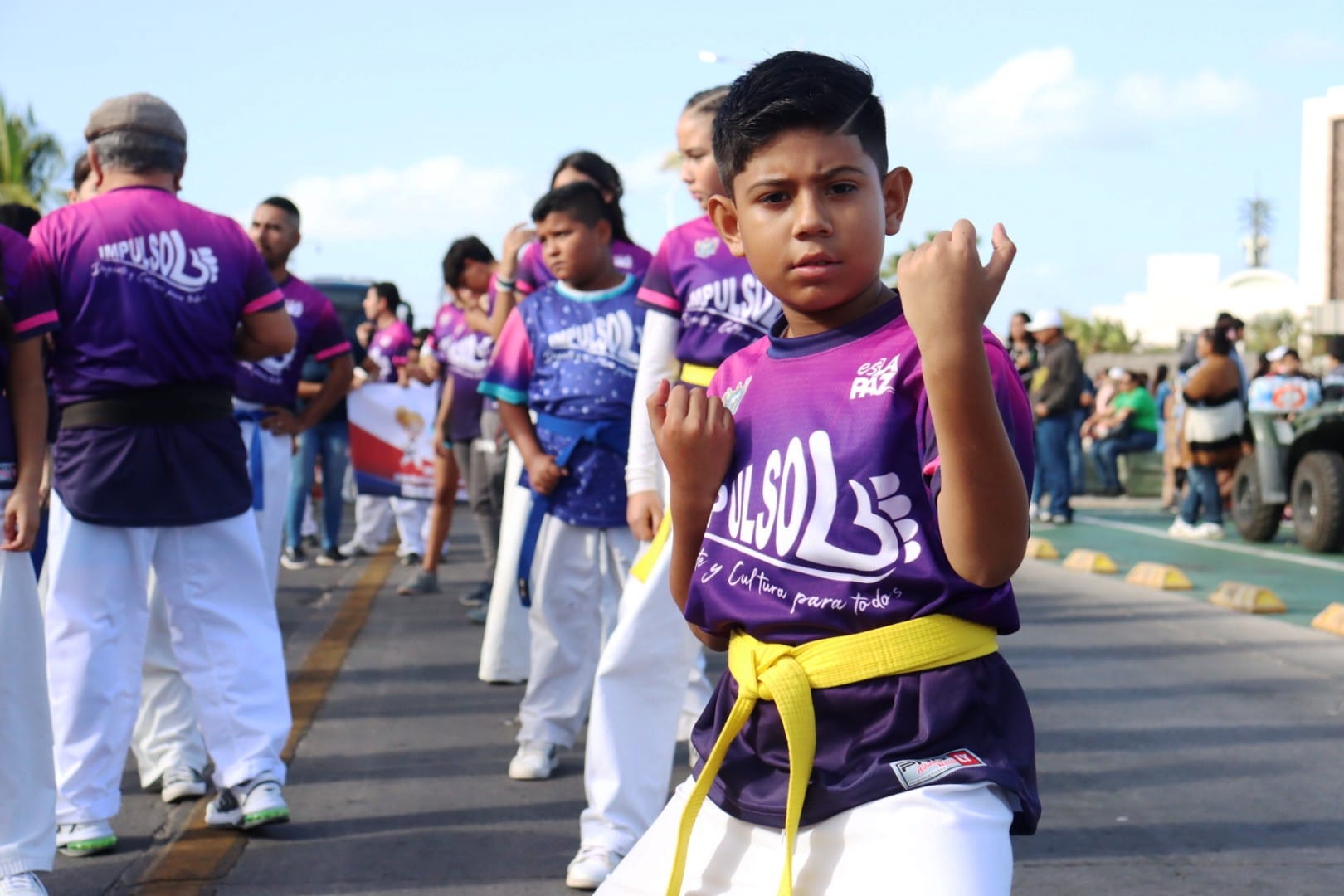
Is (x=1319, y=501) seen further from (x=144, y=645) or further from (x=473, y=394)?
(x=144, y=645)

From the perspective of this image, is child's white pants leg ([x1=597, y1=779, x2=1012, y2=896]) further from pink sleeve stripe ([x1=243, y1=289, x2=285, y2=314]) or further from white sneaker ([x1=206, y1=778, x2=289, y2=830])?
pink sleeve stripe ([x1=243, y1=289, x2=285, y2=314])

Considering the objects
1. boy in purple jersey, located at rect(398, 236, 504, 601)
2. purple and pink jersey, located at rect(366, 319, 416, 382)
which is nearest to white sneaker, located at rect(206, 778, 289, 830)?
boy in purple jersey, located at rect(398, 236, 504, 601)

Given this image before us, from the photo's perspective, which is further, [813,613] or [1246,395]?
[1246,395]

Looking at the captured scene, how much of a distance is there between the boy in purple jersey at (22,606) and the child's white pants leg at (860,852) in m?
2.38

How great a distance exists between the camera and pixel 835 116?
2.37 metres

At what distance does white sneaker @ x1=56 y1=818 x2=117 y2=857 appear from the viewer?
484 centimetres

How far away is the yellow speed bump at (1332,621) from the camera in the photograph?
9.47 m

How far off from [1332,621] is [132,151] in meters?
7.36

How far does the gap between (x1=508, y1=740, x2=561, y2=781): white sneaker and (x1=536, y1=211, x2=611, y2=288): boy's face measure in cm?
167

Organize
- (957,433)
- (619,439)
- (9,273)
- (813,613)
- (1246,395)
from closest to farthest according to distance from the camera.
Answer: (957,433) < (813,613) < (9,273) < (619,439) < (1246,395)

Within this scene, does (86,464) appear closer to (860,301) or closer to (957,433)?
(860,301)

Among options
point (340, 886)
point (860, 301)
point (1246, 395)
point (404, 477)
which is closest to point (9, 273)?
point (340, 886)

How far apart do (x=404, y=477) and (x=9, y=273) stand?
896 cm

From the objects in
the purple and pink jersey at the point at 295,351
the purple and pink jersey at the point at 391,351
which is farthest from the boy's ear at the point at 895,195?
the purple and pink jersey at the point at 391,351
